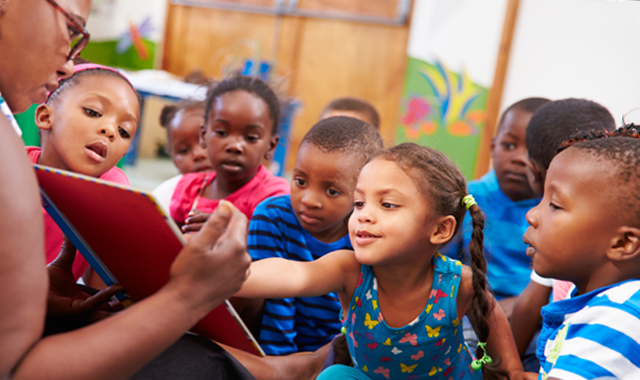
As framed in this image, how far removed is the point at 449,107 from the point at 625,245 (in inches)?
157

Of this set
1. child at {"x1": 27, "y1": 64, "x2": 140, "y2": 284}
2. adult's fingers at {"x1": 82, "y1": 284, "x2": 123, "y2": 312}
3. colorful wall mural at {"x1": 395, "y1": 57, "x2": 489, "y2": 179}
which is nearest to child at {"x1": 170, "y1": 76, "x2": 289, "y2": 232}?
child at {"x1": 27, "y1": 64, "x2": 140, "y2": 284}

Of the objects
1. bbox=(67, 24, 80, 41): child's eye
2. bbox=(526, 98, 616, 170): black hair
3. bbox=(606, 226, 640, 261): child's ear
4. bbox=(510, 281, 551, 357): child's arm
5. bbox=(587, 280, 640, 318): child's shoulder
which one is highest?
bbox=(67, 24, 80, 41): child's eye

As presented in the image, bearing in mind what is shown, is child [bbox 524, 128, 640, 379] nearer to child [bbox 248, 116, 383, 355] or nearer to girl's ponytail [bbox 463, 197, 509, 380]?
girl's ponytail [bbox 463, 197, 509, 380]

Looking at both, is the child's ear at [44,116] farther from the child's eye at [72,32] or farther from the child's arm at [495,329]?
the child's arm at [495,329]

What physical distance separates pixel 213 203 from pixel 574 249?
121 cm

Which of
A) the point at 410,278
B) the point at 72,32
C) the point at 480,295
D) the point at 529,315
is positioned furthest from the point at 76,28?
the point at 529,315

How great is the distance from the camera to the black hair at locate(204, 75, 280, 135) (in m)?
1.99

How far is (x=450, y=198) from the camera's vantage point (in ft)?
3.84

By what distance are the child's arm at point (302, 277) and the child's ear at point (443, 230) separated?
18 centimetres

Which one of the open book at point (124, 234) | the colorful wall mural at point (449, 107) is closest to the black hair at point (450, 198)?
the open book at point (124, 234)

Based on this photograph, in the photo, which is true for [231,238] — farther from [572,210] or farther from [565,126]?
[565,126]

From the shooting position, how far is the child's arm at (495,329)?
1158 millimetres

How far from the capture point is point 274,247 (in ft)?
4.71

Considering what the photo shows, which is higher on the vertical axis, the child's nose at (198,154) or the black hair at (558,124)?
the black hair at (558,124)
